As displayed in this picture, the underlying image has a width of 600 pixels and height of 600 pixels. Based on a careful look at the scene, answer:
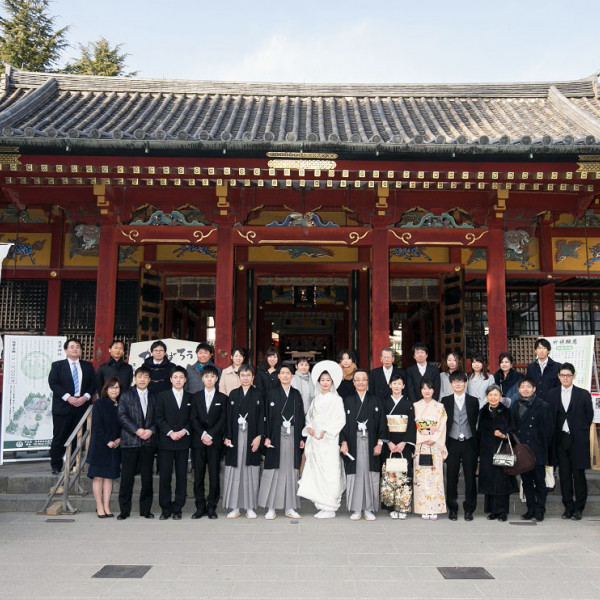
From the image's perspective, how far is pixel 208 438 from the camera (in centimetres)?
553

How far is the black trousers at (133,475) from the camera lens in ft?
18.1

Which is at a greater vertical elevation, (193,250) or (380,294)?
(193,250)

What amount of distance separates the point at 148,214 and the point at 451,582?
22.2ft

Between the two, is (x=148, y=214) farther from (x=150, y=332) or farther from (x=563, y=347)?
(x=563, y=347)

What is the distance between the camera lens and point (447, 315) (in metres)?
9.43

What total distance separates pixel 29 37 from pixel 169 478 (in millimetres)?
21303

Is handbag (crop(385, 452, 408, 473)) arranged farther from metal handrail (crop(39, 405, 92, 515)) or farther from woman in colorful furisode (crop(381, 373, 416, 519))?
metal handrail (crop(39, 405, 92, 515))

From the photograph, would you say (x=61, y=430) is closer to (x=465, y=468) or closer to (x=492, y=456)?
(x=465, y=468)

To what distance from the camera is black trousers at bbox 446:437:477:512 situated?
5.59 metres

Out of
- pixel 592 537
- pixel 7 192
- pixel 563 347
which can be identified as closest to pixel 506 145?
pixel 563 347

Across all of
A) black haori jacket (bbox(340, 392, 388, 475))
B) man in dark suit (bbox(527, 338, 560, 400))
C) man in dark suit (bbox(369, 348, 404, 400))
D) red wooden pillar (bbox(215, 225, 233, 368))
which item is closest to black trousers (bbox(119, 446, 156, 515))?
black haori jacket (bbox(340, 392, 388, 475))

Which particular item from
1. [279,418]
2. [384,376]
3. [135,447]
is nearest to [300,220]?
[384,376]

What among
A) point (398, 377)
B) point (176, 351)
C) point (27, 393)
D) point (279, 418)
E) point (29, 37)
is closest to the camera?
point (279, 418)

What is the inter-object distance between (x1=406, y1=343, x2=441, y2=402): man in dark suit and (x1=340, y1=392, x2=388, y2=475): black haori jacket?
0.72m
